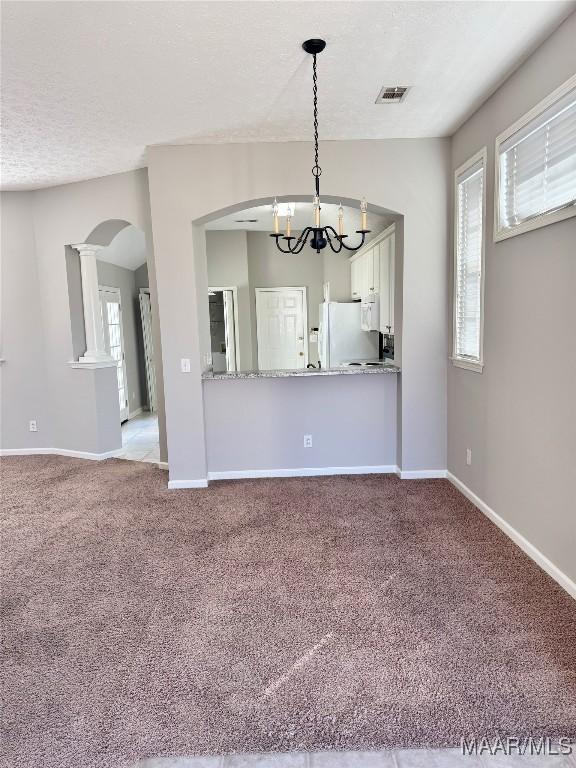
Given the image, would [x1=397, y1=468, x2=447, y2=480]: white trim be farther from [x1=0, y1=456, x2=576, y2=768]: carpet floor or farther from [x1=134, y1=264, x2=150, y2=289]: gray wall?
[x1=134, y1=264, x2=150, y2=289]: gray wall

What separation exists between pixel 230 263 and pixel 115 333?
197cm

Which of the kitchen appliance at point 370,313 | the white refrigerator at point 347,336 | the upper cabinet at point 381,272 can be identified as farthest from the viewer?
the white refrigerator at point 347,336

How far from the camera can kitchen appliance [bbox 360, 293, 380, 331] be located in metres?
4.93

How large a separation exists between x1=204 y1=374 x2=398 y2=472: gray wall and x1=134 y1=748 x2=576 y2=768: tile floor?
9.06 feet

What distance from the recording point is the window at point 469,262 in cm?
326

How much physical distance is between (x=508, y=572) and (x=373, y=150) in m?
3.18

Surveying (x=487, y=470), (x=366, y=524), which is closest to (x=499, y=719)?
(x=366, y=524)

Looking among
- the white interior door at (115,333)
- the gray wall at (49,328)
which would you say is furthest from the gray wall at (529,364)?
the white interior door at (115,333)

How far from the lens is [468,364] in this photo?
3.49m

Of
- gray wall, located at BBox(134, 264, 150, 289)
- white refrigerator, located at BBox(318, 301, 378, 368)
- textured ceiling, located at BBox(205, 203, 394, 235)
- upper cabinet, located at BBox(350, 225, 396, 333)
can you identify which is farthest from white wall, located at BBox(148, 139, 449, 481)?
gray wall, located at BBox(134, 264, 150, 289)

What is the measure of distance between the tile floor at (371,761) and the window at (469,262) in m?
2.29

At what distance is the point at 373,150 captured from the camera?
3.75m

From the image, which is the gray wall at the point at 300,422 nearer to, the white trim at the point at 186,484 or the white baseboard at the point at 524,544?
the white trim at the point at 186,484

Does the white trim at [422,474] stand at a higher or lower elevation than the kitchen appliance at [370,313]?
lower
